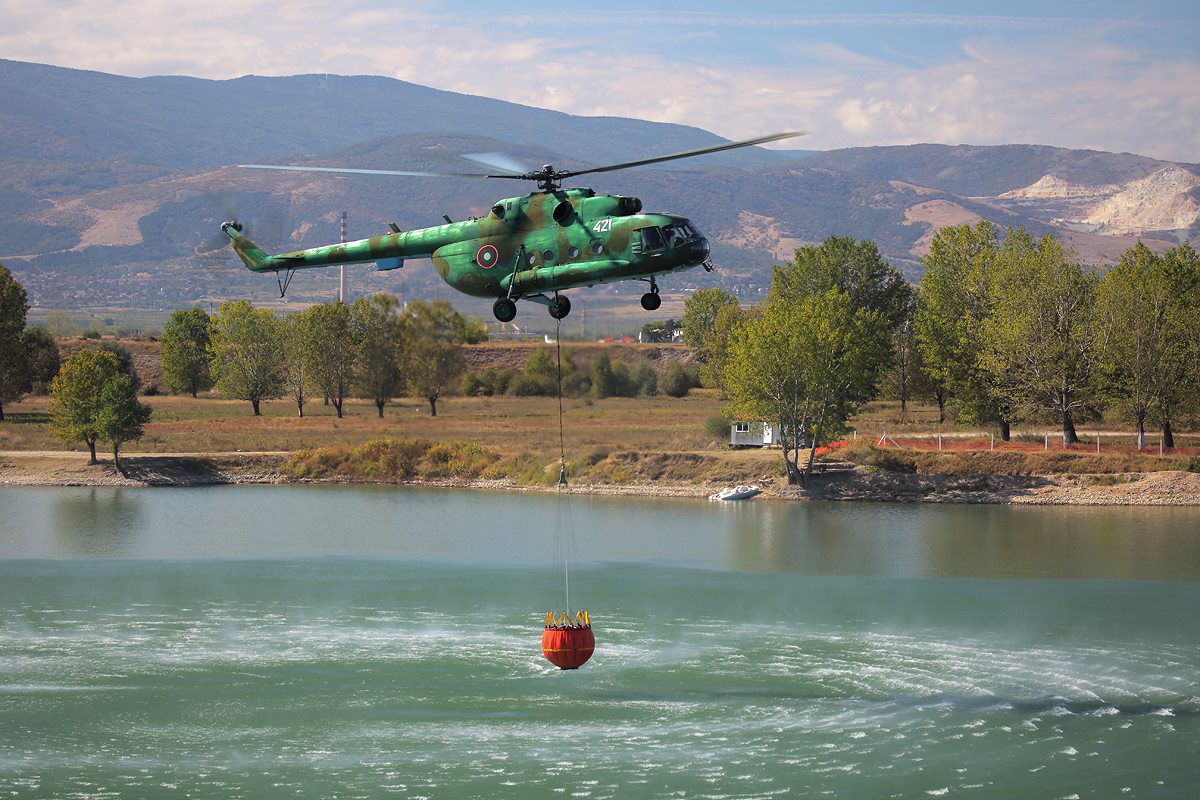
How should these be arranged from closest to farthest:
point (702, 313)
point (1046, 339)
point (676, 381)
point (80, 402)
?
point (1046, 339) → point (676, 381) → point (80, 402) → point (702, 313)

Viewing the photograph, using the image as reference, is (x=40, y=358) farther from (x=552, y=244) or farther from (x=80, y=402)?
(x=552, y=244)

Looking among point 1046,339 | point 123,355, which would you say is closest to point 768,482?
point 1046,339

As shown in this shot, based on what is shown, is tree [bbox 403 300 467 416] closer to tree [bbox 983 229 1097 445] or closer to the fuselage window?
the fuselage window

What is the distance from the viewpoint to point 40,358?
78188mm

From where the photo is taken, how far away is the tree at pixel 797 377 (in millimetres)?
60562

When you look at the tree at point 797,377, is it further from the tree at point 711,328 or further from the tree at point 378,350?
the tree at point 378,350

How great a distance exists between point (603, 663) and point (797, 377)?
29.9 m

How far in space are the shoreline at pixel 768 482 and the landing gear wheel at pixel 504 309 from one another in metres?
36.9

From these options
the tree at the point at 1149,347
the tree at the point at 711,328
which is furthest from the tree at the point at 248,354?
the tree at the point at 1149,347

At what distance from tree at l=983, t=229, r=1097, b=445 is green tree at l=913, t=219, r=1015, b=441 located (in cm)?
93

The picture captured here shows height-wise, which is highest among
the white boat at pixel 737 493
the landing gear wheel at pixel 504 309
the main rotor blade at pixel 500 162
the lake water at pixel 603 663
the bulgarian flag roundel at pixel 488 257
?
the main rotor blade at pixel 500 162

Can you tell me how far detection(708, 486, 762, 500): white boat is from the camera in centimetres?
5912

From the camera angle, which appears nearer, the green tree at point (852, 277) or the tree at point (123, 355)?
the green tree at point (852, 277)

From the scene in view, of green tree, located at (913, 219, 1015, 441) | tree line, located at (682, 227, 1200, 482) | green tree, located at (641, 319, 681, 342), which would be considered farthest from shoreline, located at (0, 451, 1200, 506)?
green tree, located at (641, 319, 681, 342)
